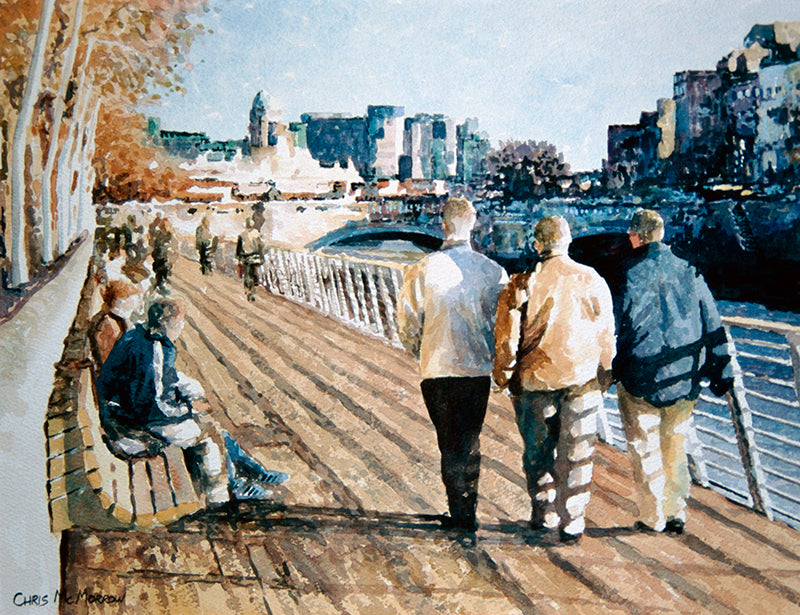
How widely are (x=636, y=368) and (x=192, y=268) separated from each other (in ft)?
6.02

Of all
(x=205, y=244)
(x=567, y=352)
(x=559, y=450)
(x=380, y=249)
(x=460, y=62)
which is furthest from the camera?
(x=380, y=249)

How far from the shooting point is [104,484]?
2.11 metres

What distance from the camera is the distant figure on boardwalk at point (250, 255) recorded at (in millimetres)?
2598

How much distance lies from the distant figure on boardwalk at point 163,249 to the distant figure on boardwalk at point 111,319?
184 millimetres

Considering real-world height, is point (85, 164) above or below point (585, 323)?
above

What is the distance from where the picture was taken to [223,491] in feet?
6.93

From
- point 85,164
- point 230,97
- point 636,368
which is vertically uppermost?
point 230,97

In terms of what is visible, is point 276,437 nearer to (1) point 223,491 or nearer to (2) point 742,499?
(1) point 223,491

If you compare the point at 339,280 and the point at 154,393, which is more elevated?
the point at 339,280

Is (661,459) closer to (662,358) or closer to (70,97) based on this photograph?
(662,358)

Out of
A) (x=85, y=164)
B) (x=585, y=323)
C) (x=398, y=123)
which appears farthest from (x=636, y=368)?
(x=85, y=164)

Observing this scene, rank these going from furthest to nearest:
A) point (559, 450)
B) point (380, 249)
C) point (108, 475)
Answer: point (380, 249), point (108, 475), point (559, 450)

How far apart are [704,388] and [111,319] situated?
2049 millimetres
